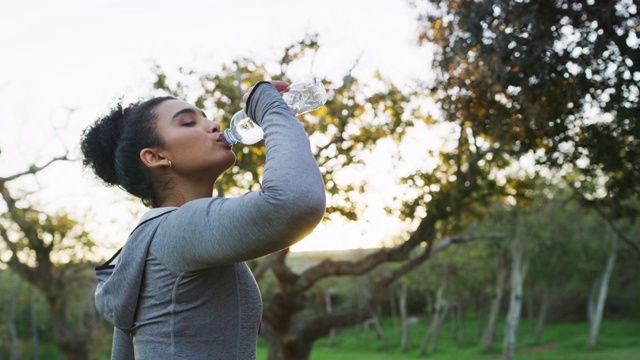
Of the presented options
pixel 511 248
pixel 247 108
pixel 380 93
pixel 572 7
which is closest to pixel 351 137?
pixel 380 93

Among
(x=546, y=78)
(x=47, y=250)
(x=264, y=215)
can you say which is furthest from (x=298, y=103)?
(x=47, y=250)

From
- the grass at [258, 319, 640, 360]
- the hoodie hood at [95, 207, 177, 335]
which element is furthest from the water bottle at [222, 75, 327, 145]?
the grass at [258, 319, 640, 360]

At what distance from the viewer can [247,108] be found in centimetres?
157

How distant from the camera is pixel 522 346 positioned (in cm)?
3744

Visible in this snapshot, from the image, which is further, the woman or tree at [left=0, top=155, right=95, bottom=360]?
tree at [left=0, top=155, right=95, bottom=360]

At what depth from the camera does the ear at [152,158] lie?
169 cm

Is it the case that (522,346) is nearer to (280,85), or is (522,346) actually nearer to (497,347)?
(497,347)

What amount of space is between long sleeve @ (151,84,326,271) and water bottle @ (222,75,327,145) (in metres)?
0.61

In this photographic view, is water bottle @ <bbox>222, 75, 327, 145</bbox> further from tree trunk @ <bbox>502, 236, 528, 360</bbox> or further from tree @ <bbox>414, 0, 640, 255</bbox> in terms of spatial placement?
tree trunk @ <bbox>502, 236, 528, 360</bbox>

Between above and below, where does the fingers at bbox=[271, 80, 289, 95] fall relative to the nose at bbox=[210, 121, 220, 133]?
above

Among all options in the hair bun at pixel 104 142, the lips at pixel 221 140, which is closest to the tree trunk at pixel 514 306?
the hair bun at pixel 104 142

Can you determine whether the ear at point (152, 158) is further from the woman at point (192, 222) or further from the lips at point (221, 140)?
the lips at point (221, 140)

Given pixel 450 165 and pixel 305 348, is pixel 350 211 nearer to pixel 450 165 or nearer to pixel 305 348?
pixel 450 165

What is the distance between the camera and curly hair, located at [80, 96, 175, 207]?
5.66 feet
